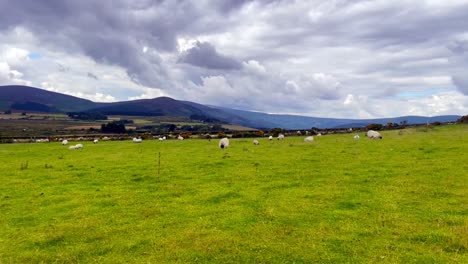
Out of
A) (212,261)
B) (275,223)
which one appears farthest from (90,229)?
(275,223)

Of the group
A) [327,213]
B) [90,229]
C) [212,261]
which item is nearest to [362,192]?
[327,213]

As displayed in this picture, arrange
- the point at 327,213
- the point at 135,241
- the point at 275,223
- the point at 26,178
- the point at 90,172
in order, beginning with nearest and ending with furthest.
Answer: the point at 135,241
the point at 275,223
the point at 327,213
the point at 26,178
the point at 90,172

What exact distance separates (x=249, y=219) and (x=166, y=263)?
4344 mm

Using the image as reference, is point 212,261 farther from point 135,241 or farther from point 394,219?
point 394,219

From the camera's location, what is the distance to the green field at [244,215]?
425 inches

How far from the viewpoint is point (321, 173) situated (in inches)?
894

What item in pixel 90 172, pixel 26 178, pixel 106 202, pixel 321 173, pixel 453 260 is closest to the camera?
pixel 453 260

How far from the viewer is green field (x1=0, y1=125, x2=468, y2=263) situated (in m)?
10.8

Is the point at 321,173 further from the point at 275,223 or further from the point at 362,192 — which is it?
the point at 275,223

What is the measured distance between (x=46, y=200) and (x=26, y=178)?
8253 millimetres

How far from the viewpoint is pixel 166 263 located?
10211 millimetres

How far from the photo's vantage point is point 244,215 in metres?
14.2

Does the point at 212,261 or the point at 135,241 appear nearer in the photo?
the point at 212,261

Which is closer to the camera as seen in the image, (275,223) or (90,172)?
(275,223)
